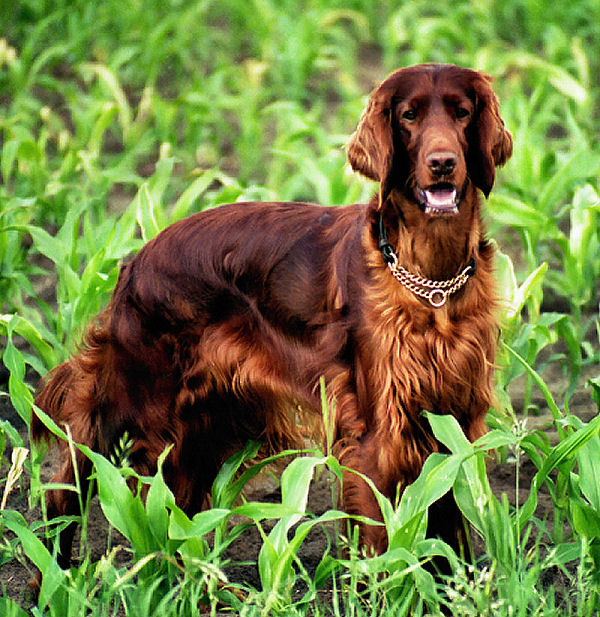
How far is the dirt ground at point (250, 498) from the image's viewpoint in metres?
3.28

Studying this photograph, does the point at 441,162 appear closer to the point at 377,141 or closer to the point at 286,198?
the point at 377,141

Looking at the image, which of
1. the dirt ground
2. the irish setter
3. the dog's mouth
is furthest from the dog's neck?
the dirt ground

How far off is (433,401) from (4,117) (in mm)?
4847

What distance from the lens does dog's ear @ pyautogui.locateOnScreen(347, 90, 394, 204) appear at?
2857 millimetres

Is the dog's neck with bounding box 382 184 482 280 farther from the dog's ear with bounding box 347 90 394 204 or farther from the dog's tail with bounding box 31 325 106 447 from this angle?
the dog's tail with bounding box 31 325 106 447

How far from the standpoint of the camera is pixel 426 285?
2.93m

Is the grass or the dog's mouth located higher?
the dog's mouth

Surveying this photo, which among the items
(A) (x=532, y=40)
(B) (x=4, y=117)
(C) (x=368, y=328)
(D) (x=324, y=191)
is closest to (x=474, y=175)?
(C) (x=368, y=328)

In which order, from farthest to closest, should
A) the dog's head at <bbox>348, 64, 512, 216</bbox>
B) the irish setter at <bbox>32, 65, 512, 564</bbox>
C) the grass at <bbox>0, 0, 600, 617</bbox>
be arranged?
the irish setter at <bbox>32, 65, 512, 564</bbox>, the dog's head at <bbox>348, 64, 512, 216</bbox>, the grass at <bbox>0, 0, 600, 617</bbox>

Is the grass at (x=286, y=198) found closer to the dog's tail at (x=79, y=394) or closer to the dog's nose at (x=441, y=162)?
the dog's tail at (x=79, y=394)

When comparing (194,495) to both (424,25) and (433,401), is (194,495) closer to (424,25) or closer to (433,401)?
(433,401)

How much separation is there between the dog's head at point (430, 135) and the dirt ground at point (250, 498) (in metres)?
0.96

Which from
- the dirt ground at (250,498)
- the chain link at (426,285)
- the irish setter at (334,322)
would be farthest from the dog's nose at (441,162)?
the dirt ground at (250,498)

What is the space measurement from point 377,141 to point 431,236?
11.5 inches
